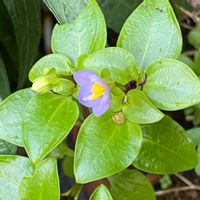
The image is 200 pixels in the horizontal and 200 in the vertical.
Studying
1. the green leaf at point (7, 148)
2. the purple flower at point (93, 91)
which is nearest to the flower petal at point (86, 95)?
the purple flower at point (93, 91)

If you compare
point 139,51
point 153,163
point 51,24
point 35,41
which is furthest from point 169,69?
point 51,24

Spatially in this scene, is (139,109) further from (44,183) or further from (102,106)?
(44,183)

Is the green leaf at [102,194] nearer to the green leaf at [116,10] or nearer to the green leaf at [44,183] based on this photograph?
the green leaf at [44,183]

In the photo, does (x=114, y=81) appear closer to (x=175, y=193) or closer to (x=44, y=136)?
(x=44, y=136)

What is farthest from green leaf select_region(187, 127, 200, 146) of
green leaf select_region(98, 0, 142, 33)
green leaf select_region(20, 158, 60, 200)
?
green leaf select_region(20, 158, 60, 200)

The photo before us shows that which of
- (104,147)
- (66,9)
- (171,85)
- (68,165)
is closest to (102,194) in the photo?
(104,147)

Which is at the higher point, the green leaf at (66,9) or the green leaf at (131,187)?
the green leaf at (66,9)
